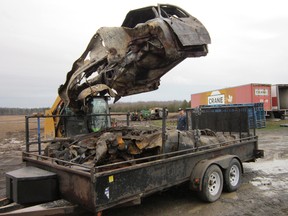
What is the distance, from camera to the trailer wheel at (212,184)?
17.2ft

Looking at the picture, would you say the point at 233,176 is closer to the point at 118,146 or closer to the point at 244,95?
the point at 118,146

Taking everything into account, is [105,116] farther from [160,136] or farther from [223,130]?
[223,130]

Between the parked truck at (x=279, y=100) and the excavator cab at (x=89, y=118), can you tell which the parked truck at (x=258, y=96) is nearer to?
the parked truck at (x=279, y=100)

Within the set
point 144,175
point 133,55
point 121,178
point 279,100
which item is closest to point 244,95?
point 279,100

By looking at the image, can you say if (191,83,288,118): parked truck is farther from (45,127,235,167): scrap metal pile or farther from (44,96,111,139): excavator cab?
(45,127,235,167): scrap metal pile

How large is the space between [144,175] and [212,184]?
1854mm

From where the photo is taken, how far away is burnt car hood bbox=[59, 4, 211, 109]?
4.83 metres

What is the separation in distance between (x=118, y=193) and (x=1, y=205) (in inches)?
75.6

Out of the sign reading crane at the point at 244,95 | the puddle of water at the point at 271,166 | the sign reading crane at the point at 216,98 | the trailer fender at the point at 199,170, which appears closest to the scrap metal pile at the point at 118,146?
the trailer fender at the point at 199,170

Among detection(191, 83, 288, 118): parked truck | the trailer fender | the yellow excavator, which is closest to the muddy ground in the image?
the trailer fender

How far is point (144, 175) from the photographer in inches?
169

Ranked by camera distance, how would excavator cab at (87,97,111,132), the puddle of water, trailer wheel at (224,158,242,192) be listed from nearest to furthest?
trailer wheel at (224,158,242,192) → excavator cab at (87,97,111,132) → the puddle of water

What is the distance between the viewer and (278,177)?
7.13 m

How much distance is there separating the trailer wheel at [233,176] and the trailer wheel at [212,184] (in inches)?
9.2
